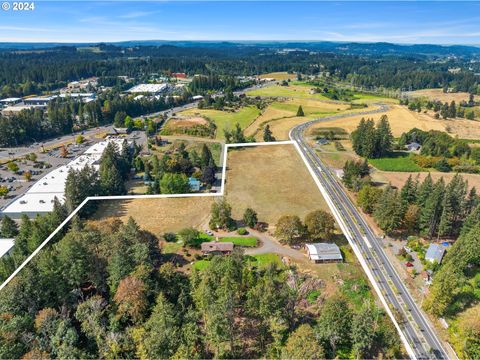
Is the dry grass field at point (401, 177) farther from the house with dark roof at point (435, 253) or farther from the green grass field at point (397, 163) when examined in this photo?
the house with dark roof at point (435, 253)

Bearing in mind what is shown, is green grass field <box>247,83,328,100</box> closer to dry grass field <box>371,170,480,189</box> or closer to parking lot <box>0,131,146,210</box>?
parking lot <box>0,131,146,210</box>

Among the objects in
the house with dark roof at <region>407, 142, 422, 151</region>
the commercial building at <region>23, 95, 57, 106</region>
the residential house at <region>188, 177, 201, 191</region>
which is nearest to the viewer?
the residential house at <region>188, 177, 201, 191</region>

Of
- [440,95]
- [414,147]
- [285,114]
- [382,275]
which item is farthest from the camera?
[440,95]

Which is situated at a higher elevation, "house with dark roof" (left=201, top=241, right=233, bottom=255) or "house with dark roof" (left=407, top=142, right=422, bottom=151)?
"house with dark roof" (left=407, top=142, right=422, bottom=151)

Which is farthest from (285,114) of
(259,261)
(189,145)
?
(259,261)

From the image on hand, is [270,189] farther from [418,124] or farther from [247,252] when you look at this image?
[418,124]

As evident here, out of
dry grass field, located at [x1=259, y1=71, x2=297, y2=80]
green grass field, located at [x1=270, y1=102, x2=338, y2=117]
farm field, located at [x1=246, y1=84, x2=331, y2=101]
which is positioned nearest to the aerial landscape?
green grass field, located at [x1=270, y1=102, x2=338, y2=117]

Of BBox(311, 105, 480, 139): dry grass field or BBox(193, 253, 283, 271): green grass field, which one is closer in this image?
BBox(193, 253, 283, 271): green grass field
